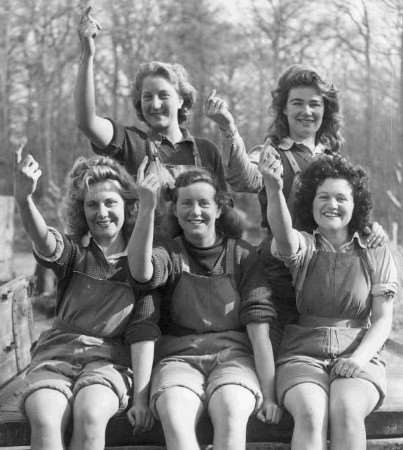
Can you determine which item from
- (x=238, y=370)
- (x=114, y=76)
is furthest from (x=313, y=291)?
(x=114, y=76)

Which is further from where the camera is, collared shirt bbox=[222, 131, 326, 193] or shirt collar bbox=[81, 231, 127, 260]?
collared shirt bbox=[222, 131, 326, 193]

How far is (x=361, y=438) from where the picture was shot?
243 cm

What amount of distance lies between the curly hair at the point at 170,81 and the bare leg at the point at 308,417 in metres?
1.59

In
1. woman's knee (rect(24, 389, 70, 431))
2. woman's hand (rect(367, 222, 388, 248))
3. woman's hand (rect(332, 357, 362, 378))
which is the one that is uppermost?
woman's hand (rect(367, 222, 388, 248))

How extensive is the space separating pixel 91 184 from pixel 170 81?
684 mm

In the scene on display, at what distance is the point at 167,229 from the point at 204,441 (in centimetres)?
96

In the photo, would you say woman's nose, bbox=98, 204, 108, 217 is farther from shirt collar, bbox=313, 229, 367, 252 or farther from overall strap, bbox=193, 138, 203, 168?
shirt collar, bbox=313, 229, 367, 252

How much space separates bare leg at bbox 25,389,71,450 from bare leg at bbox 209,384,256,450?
55cm

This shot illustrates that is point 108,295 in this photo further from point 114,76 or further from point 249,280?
point 114,76

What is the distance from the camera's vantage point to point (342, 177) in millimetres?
2939

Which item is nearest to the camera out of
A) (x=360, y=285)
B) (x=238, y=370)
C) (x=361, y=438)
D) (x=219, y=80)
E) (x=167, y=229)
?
(x=361, y=438)

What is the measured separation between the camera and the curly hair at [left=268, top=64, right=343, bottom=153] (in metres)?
3.42

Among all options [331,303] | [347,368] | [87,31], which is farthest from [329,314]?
[87,31]

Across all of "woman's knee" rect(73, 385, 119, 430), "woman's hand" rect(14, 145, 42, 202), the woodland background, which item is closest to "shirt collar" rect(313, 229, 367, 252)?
"woman's knee" rect(73, 385, 119, 430)
